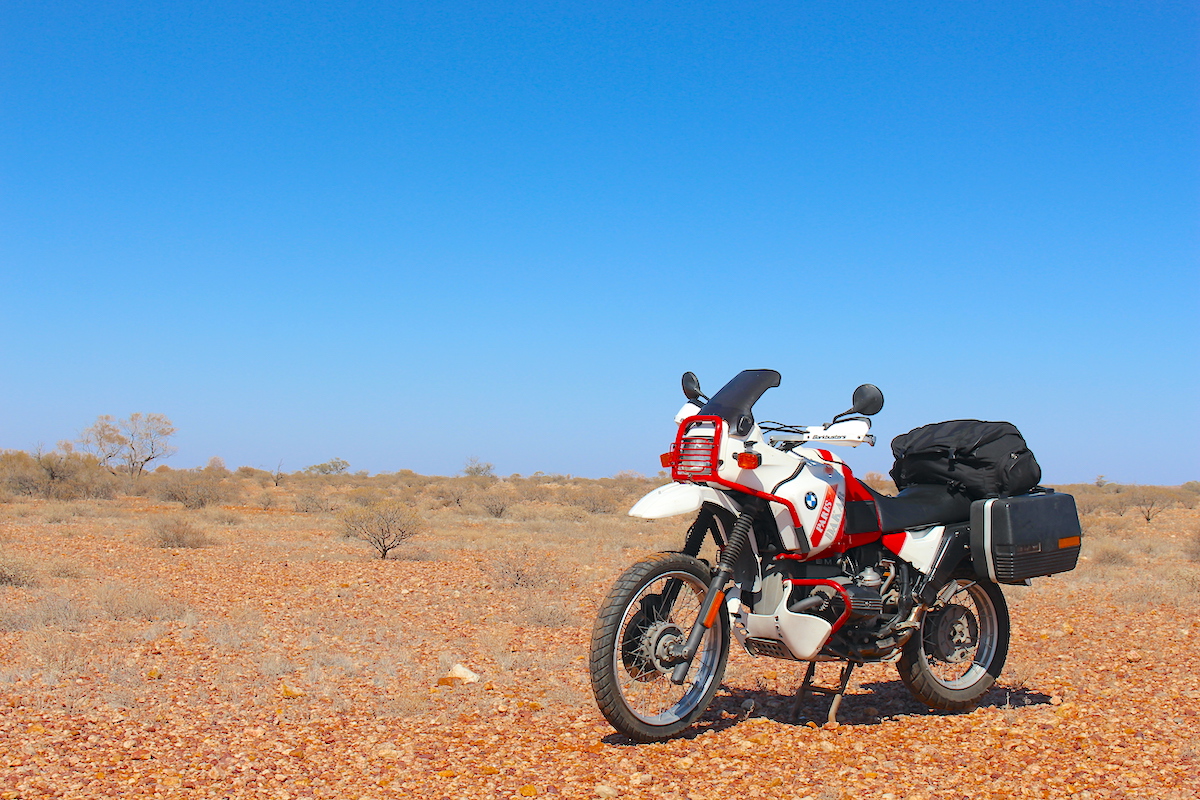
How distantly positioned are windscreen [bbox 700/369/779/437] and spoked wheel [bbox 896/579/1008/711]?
1891 millimetres

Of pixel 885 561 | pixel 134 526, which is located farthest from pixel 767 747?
pixel 134 526

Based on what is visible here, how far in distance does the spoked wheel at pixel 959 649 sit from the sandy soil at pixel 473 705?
0.54ft

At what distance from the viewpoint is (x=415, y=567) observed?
1258cm

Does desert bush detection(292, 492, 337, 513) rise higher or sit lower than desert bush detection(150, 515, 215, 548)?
higher

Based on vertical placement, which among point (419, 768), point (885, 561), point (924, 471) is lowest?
point (419, 768)

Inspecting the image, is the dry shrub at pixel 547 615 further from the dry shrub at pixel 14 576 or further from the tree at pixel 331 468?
the tree at pixel 331 468

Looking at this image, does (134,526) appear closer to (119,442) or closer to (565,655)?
(565,655)

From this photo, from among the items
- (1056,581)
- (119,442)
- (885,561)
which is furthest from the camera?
(119,442)

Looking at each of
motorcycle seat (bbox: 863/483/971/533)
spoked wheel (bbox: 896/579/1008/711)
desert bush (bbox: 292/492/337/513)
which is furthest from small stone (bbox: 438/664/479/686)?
desert bush (bbox: 292/492/337/513)

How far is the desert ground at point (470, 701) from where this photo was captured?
4.49m

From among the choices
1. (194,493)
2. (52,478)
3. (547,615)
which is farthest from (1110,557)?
(52,478)

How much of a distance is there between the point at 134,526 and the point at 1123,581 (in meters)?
18.1

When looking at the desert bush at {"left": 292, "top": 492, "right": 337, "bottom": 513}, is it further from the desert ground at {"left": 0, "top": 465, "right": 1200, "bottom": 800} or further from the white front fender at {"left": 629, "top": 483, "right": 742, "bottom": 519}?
the white front fender at {"left": 629, "top": 483, "right": 742, "bottom": 519}

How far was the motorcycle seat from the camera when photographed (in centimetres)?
563
